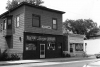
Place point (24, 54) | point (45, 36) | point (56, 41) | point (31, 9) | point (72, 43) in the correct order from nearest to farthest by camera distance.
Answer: point (24, 54)
point (31, 9)
point (45, 36)
point (56, 41)
point (72, 43)

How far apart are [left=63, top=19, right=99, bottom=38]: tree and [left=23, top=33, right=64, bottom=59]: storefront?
38.6 metres

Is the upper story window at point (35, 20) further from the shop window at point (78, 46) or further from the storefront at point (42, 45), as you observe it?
the shop window at point (78, 46)

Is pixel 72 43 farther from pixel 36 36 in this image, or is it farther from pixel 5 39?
pixel 5 39

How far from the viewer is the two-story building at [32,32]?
2517 cm

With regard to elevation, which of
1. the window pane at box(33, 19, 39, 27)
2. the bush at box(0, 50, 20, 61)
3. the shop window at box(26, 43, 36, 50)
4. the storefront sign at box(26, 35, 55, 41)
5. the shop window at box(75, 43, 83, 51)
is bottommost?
the bush at box(0, 50, 20, 61)

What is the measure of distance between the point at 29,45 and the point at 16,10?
6.44 meters

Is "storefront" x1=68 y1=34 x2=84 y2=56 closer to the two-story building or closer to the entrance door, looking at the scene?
the two-story building

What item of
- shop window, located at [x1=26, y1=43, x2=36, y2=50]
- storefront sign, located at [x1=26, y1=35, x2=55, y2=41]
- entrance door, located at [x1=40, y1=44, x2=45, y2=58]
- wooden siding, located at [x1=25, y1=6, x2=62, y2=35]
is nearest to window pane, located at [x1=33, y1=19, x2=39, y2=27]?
wooden siding, located at [x1=25, y1=6, x2=62, y2=35]

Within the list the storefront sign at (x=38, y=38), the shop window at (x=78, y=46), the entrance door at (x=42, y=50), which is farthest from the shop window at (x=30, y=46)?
the shop window at (x=78, y=46)

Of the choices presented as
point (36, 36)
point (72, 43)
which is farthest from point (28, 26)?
point (72, 43)

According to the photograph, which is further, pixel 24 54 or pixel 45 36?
pixel 45 36

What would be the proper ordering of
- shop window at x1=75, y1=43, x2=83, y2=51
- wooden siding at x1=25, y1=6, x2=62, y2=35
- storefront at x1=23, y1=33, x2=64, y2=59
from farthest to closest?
shop window at x1=75, y1=43, x2=83, y2=51
wooden siding at x1=25, y1=6, x2=62, y2=35
storefront at x1=23, y1=33, x2=64, y2=59

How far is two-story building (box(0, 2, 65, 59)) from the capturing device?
25172 mm

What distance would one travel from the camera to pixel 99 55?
94.3ft
